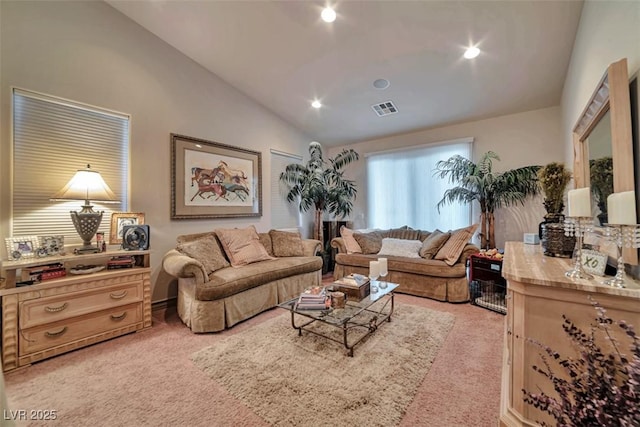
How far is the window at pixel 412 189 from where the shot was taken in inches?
171

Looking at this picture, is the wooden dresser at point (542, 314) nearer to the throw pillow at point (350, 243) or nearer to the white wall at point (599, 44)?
the white wall at point (599, 44)


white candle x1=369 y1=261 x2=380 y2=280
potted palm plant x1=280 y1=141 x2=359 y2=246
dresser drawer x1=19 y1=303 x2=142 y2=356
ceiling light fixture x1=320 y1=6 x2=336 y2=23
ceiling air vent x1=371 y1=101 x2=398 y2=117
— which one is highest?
ceiling light fixture x1=320 y1=6 x2=336 y2=23

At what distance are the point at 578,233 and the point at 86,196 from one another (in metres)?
3.61

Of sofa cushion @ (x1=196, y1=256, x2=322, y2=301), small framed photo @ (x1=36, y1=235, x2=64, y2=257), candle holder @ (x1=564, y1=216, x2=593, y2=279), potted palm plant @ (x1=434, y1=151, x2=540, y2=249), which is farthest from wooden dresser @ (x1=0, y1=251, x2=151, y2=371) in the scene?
potted palm plant @ (x1=434, y1=151, x2=540, y2=249)

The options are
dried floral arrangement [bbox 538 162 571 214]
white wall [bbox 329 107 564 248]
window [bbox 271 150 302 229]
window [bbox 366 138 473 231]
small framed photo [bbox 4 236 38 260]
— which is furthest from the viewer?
window [bbox 271 150 302 229]

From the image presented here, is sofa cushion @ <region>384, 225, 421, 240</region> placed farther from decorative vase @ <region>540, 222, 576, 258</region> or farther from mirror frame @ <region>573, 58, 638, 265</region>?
mirror frame @ <region>573, 58, 638, 265</region>

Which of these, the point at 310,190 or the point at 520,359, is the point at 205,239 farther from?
the point at 520,359

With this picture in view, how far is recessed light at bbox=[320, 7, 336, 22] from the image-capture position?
8.09 feet

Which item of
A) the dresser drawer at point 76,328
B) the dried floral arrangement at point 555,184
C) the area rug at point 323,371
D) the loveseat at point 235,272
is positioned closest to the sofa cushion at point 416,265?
the loveseat at point 235,272

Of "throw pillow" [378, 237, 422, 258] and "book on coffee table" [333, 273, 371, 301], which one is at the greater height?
"throw pillow" [378, 237, 422, 258]

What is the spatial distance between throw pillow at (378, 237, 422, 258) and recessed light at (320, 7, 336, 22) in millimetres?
2949

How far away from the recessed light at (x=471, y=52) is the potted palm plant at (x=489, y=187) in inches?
58.6

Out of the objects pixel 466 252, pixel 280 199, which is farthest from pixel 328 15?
pixel 466 252

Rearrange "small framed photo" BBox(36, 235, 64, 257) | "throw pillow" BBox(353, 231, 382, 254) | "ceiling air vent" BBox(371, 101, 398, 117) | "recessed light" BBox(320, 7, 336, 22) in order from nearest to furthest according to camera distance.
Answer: "small framed photo" BBox(36, 235, 64, 257)
"recessed light" BBox(320, 7, 336, 22)
"ceiling air vent" BBox(371, 101, 398, 117)
"throw pillow" BBox(353, 231, 382, 254)
